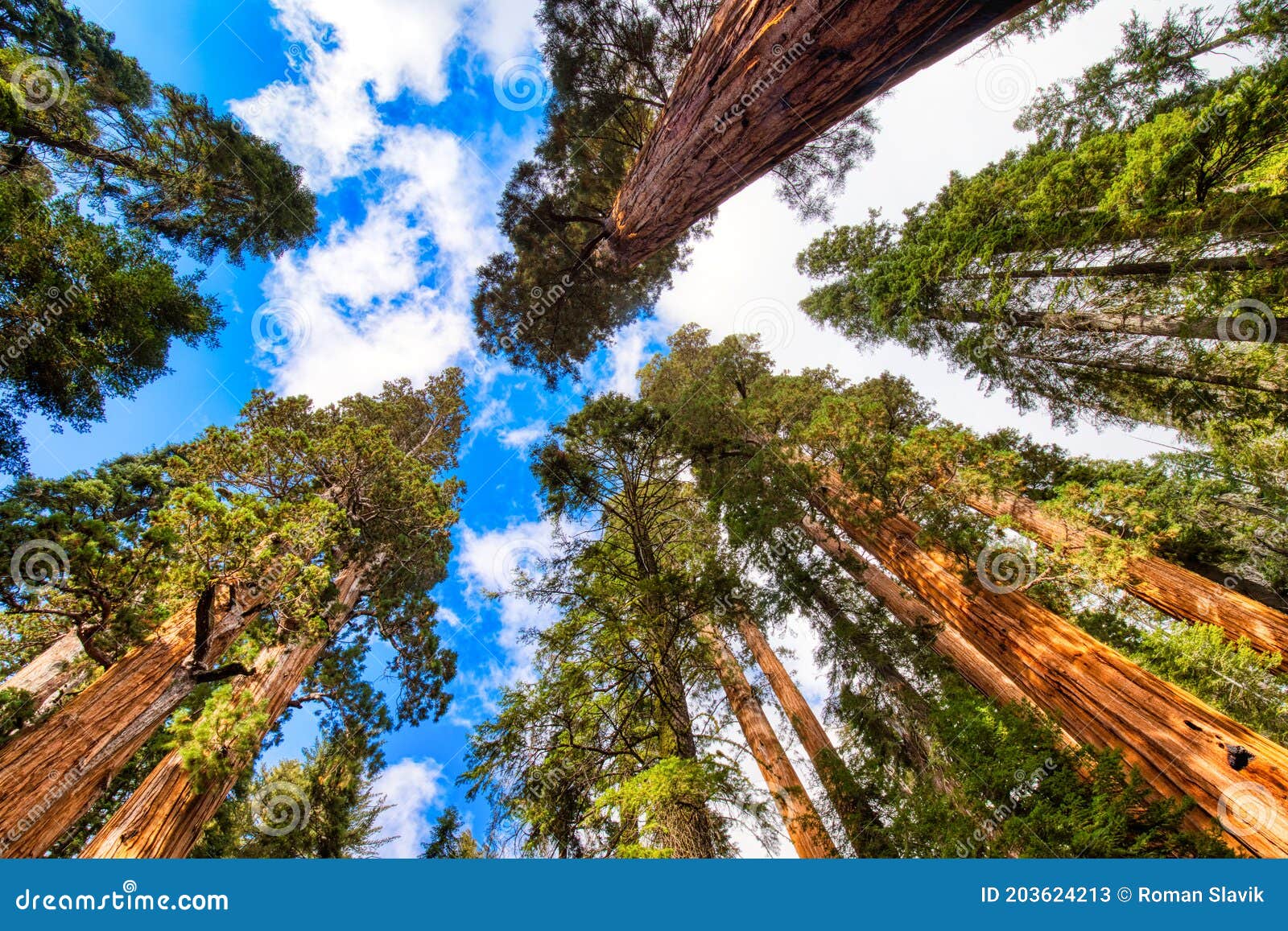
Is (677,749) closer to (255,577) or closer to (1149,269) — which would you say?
(255,577)

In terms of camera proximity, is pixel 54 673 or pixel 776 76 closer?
pixel 776 76

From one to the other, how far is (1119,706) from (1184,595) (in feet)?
18.7

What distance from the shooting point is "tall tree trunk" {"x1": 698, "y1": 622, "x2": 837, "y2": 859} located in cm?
621

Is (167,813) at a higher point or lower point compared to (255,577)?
lower

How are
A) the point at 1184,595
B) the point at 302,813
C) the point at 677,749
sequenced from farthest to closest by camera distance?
the point at 302,813 < the point at 1184,595 < the point at 677,749

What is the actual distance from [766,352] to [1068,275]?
23.3 feet

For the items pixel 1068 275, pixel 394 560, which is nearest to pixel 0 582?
pixel 394 560

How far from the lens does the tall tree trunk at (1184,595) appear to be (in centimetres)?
673

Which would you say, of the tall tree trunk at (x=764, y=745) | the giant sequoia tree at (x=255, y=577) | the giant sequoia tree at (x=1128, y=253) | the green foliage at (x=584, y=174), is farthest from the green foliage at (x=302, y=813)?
the giant sequoia tree at (x=1128, y=253)

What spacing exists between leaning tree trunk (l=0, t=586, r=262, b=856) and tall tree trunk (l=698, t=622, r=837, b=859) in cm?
588

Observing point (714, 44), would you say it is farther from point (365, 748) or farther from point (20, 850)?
point (365, 748)

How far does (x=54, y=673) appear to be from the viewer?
267 inches

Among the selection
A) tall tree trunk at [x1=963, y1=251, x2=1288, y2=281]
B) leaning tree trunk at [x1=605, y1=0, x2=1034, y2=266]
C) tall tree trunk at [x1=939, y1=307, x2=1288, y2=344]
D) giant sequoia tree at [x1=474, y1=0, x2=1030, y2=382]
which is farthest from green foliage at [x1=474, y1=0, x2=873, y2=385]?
tall tree trunk at [x1=939, y1=307, x2=1288, y2=344]

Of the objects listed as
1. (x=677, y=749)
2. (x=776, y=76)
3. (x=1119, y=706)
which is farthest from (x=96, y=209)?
(x=1119, y=706)
